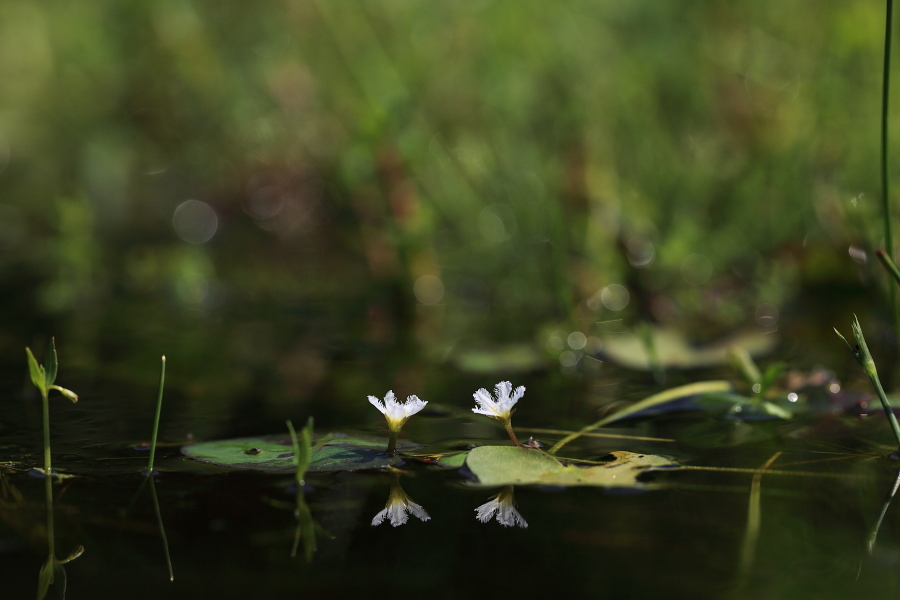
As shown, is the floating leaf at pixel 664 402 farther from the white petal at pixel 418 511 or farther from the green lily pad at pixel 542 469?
the white petal at pixel 418 511

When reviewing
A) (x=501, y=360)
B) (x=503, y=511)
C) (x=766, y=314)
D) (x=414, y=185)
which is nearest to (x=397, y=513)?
(x=503, y=511)

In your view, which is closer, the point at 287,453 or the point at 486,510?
the point at 486,510

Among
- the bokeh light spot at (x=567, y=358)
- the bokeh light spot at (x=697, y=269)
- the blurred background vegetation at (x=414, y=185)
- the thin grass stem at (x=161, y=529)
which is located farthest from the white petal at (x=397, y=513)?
the bokeh light spot at (x=697, y=269)

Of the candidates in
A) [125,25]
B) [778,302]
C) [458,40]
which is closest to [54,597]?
[778,302]

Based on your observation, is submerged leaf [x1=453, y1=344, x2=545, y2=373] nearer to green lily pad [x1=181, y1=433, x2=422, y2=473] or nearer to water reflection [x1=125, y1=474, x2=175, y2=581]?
green lily pad [x1=181, y1=433, x2=422, y2=473]

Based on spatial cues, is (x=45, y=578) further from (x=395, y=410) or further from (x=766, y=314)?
(x=766, y=314)

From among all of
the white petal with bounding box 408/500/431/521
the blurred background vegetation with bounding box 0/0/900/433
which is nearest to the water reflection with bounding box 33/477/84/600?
the white petal with bounding box 408/500/431/521

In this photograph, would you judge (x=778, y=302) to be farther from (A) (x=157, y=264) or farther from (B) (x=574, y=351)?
(A) (x=157, y=264)
